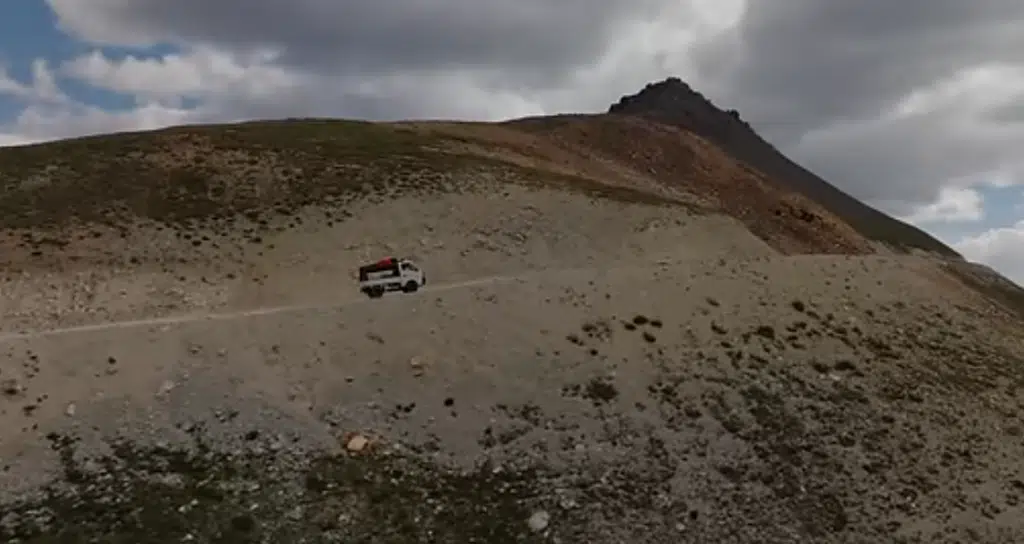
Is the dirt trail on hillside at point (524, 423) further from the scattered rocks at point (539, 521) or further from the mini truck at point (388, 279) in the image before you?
the mini truck at point (388, 279)

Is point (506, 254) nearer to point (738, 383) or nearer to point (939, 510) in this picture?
point (738, 383)

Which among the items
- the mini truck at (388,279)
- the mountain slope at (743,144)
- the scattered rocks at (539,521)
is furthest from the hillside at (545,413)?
the mountain slope at (743,144)

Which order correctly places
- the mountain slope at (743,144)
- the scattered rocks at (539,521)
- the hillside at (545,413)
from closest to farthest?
1. the scattered rocks at (539,521)
2. the hillside at (545,413)
3. the mountain slope at (743,144)

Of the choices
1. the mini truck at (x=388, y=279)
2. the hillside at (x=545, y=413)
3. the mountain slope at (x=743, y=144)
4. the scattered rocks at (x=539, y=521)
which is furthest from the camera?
the mountain slope at (x=743, y=144)

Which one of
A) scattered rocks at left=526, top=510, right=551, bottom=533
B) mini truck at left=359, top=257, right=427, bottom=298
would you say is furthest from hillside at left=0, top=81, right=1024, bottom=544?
mini truck at left=359, top=257, right=427, bottom=298

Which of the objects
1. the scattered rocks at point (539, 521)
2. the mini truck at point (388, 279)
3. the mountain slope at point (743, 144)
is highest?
the mountain slope at point (743, 144)

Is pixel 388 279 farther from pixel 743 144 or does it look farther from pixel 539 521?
pixel 743 144

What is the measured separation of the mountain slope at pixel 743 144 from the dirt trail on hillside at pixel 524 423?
3559 inches

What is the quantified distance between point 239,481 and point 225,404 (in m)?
2.57

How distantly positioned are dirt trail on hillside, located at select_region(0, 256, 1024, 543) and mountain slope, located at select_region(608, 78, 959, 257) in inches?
3559

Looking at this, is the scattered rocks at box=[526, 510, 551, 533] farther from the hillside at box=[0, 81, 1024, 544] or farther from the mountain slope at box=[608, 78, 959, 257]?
the mountain slope at box=[608, 78, 959, 257]

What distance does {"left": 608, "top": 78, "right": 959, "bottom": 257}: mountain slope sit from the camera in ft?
393

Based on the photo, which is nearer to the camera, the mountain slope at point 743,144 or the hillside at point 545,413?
the hillside at point 545,413

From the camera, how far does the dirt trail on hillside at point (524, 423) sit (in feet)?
64.0
